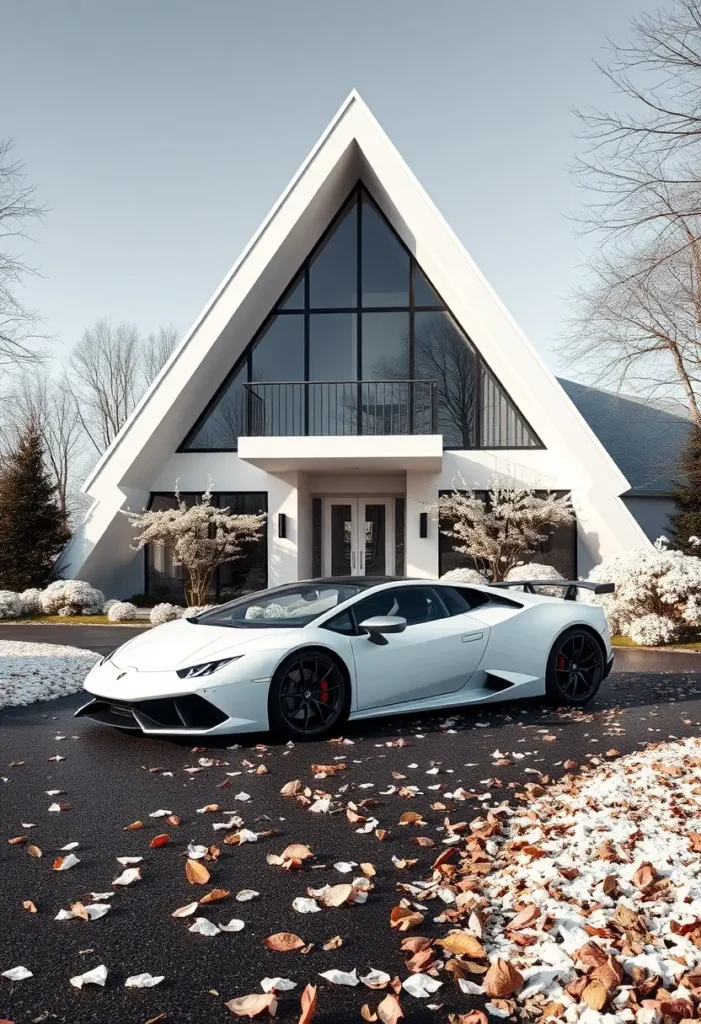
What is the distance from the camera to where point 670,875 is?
383cm

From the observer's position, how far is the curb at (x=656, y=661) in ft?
38.6

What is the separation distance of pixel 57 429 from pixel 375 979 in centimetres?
4726

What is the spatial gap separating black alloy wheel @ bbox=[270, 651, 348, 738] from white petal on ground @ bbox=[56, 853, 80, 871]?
2695 millimetres

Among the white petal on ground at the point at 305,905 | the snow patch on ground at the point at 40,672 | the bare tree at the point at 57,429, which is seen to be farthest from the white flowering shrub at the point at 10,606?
the bare tree at the point at 57,429

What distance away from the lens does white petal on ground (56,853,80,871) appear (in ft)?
13.6

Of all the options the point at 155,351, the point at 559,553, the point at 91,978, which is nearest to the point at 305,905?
the point at 91,978

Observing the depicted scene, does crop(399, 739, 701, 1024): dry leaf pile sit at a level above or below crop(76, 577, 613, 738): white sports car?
below

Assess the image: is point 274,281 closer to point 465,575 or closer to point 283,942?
point 465,575

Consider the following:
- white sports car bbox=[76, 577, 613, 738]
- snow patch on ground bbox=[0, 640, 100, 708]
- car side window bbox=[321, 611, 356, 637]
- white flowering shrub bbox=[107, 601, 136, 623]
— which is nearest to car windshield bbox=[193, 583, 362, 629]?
white sports car bbox=[76, 577, 613, 738]

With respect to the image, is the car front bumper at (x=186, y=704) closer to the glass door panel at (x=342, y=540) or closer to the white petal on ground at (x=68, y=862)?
the white petal on ground at (x=68, y=862)

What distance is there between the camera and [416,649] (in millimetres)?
7625

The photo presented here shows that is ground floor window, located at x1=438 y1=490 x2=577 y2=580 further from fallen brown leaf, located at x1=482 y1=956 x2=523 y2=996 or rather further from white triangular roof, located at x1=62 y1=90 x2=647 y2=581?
fallen brown leaf, located at x1=482 y1=956 x2=523 y2=996

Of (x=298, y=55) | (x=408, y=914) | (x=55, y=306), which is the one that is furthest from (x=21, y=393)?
(x=408, y=914)

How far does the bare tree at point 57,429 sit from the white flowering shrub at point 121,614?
95.3 ft
